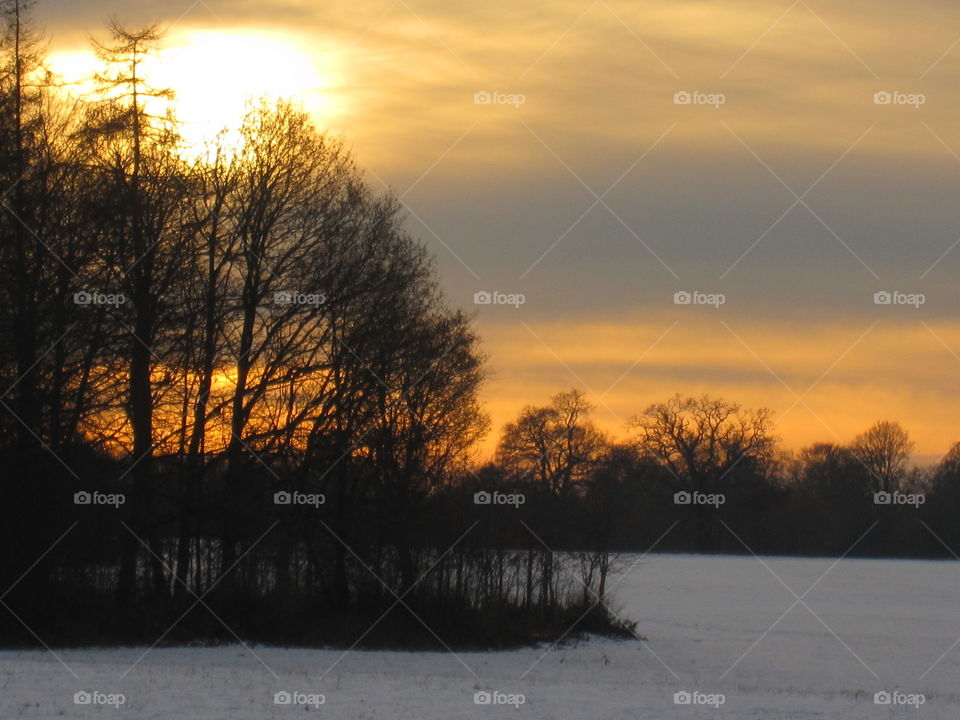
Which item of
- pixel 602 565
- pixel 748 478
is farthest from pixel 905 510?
pixel 602 565

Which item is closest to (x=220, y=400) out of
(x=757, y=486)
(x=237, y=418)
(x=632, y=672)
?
(x=237, y=418)

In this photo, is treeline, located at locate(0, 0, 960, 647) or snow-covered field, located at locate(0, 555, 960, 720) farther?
treeline, located at locate(0, 0, 960, 647)

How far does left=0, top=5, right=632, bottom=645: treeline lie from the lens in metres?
34.9

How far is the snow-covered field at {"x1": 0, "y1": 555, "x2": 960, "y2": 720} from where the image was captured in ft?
61.5

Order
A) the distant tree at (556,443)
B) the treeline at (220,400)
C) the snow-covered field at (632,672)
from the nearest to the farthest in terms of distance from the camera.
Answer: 1. the snow-covered field at (632,672)
2. the treeline at (220,400)
3. the distant tree at (556,443)

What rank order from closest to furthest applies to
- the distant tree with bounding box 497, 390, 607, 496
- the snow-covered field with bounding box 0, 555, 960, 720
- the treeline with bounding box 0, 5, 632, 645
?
the snow-covered field with bounding box 0, 555, 960, 720 → the treeline with bounding box 0, 5, 632, 645 → the distant tree with bounding box 497, 390, 607, 496

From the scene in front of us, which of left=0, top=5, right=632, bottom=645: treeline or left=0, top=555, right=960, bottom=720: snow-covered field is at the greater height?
left=0, top=5, right=632, bottom=645: treeline

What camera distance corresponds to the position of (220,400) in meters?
38.9

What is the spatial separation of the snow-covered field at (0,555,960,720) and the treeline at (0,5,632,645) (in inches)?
146

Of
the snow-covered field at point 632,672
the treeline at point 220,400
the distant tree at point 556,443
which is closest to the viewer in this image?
the snow-covered field at point 632,672

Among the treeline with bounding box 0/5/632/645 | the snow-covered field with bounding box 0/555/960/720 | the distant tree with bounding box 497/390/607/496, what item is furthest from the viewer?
the distant tree with bounding box 497/390/607/496

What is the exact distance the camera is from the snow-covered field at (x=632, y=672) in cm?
1875

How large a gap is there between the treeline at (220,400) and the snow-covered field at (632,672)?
12.2 ft

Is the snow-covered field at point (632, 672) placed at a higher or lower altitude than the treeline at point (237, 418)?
lower
